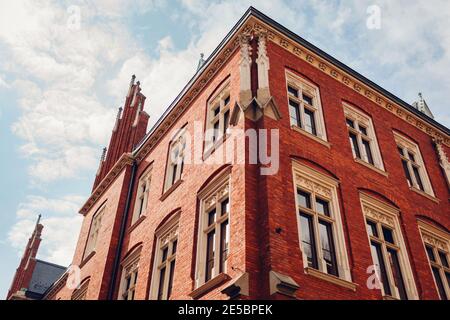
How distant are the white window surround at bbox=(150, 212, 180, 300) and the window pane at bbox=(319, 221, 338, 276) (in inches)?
184

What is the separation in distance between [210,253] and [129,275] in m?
5.87

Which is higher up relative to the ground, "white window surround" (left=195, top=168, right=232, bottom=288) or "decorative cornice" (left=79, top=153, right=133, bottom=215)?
"decorative cornice" (left=79, top=153, right=133, bottom=215)

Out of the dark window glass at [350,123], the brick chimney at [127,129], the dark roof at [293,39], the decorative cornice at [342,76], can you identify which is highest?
the brick chimney at [127,129]

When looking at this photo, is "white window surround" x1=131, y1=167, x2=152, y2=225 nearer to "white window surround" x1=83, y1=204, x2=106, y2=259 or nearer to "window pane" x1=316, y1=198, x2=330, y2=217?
"white window surround" x1=83, y1=204, x2=106, y2=259

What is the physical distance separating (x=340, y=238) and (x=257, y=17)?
25.3 feet

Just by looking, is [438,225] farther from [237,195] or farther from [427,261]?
[237,195]

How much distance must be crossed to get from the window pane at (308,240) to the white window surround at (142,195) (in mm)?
7986

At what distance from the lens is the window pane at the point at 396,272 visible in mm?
11789

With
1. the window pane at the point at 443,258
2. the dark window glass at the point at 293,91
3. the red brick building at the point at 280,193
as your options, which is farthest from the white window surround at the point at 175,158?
the window pane at the point at 443,258

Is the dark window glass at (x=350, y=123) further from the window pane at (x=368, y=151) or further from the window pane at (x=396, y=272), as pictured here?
the window pane at (x=396, y=272)

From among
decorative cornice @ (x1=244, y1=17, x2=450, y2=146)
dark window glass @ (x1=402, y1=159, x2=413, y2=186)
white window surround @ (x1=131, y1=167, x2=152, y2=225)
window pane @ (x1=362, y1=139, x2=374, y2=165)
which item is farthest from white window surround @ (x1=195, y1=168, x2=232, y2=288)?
dark window glass @ (x1=402, y1=159, x2=413, y2=186)

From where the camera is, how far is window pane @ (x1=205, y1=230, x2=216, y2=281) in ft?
36.5

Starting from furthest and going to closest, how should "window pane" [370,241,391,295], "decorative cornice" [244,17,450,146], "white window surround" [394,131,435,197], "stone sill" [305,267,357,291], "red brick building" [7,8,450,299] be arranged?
"white window surround" [394,131,435,197], "decorative cornice" [244,17,450,146], "window pane" [370,241,391,295], "red brick building" [7,8,450,299], "stone sill" [305,267,357,291]

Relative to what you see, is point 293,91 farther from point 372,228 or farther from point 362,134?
point 372,228
